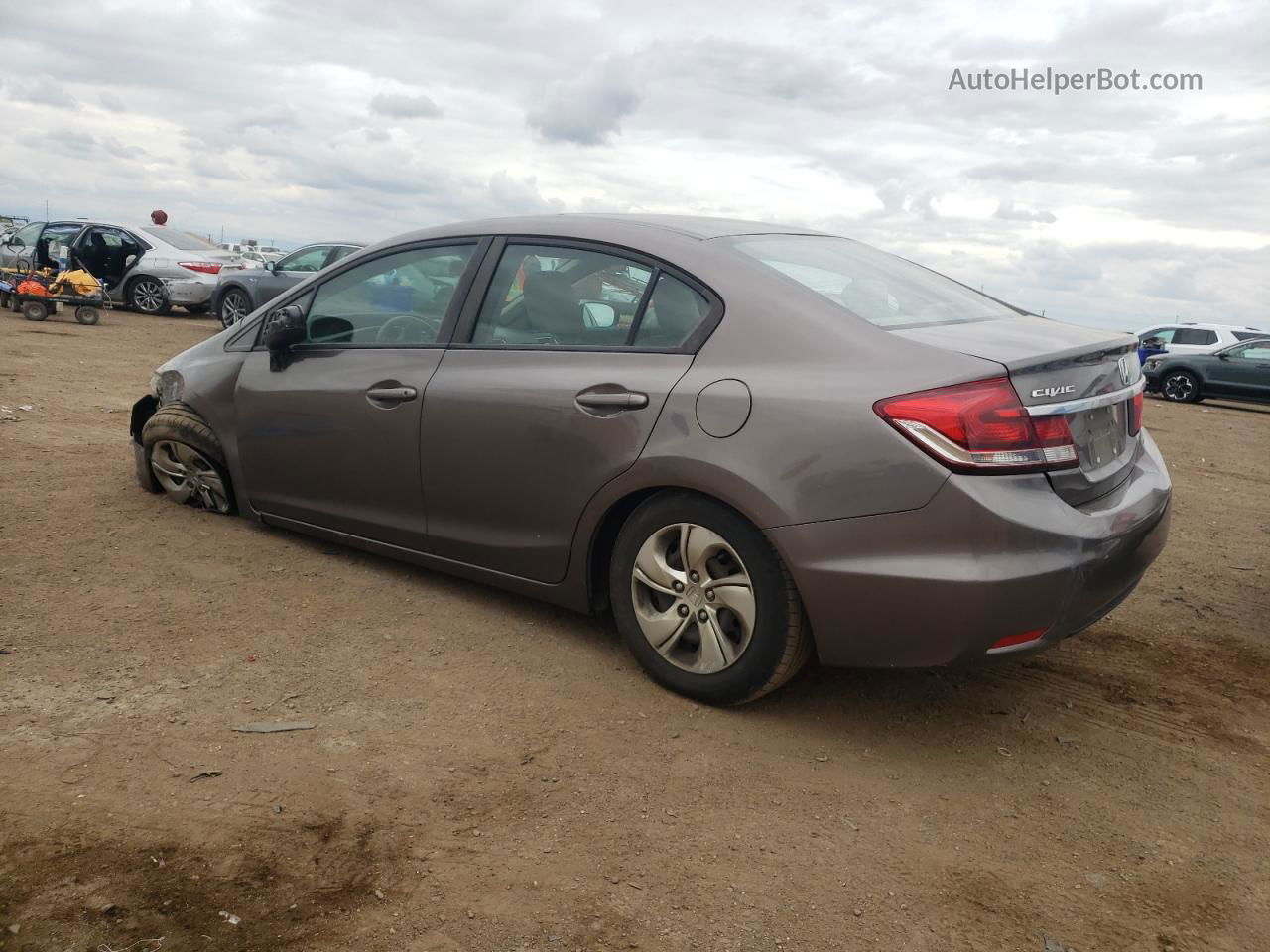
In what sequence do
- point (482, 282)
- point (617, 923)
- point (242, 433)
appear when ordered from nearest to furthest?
point (617, 923)
point (482, 282)
point (242, 433)

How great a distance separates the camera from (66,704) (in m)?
3.29

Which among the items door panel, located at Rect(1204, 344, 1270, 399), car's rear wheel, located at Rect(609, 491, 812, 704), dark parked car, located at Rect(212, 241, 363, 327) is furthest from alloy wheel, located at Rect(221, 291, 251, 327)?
door panel, located at Rect(1204, 344, 1270, 399)

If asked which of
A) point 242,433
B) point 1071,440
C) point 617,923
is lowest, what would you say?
point 617,923

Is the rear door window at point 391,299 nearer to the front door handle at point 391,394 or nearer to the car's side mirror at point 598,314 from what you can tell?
the front door handle at point 391,394

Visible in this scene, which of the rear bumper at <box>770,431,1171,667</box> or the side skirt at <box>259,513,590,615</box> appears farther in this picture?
the side skirt at <box>259,513,590,615</box>

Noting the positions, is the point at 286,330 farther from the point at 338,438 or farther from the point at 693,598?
the point at 693,598

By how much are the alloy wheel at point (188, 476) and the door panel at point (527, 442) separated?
1.62 m

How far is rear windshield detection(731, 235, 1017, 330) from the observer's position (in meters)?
3.51

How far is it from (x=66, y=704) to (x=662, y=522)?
1.90m

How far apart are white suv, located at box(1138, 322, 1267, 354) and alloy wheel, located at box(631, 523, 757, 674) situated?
67.8 feet

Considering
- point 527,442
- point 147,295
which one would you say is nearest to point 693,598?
point 527,442

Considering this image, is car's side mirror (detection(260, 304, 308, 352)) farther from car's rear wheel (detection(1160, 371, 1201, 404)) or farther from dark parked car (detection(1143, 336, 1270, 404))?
car's rear wheel (detection(1160, 371, 1201, 404))

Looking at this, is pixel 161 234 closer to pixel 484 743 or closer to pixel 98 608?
pixel 98 608

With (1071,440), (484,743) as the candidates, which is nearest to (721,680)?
(484,743)
